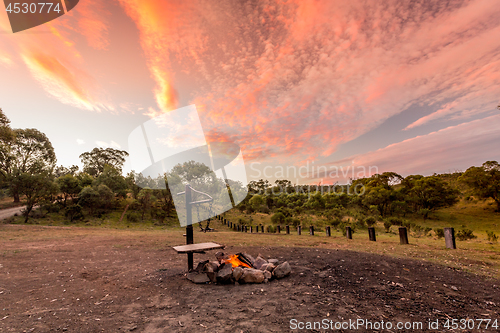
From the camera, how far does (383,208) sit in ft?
107

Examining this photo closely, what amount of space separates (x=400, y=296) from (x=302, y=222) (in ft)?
71.6

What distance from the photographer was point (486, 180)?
2636 cm

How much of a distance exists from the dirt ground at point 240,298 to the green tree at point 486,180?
106 feet

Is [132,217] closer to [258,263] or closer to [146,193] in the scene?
[146,193]

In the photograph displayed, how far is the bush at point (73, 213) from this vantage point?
2573cm

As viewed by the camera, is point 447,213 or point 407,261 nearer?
point 407,261

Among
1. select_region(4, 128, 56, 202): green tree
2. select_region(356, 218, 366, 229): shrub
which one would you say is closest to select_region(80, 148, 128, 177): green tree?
select_region(4, 128, 56, 202): green tree

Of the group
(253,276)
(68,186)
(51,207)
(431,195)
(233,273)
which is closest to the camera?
(253,276)

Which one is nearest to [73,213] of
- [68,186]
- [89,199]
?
[89,199]

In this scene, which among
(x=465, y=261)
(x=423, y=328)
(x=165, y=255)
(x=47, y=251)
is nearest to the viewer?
(x=423, y=328)

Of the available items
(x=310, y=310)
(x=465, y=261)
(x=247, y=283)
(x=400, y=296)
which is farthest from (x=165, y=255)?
(x=465, y=261)

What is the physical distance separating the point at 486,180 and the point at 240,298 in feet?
123

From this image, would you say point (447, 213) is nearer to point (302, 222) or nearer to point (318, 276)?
point (302, 222)

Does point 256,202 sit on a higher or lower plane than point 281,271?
higher
